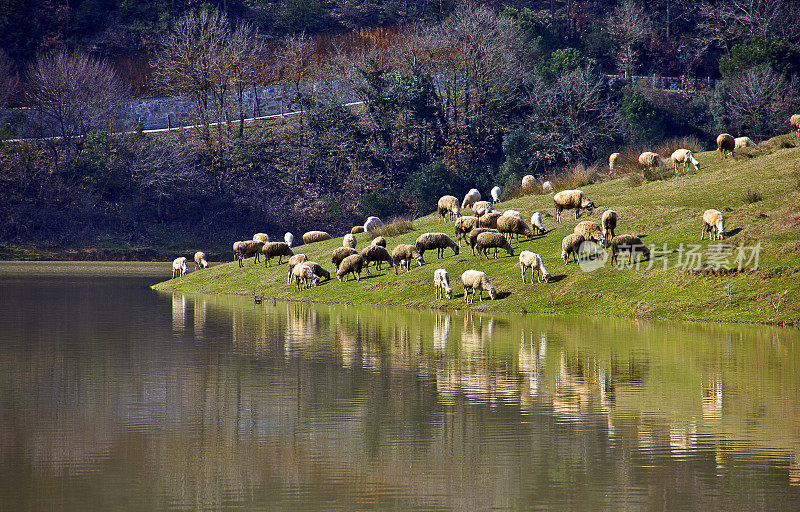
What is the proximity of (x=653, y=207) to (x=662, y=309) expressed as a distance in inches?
488

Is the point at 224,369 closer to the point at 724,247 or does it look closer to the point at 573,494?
the point at 573,494

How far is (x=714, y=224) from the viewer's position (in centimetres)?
3841

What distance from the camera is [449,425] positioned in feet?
51.0

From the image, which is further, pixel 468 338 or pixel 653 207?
pixel 653 207

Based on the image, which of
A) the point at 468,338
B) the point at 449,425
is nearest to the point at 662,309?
the point at 468,338

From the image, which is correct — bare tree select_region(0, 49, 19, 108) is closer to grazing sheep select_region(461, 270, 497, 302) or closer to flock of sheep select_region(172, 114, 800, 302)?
flock of sheep select_region(172, 114, 800, 302)

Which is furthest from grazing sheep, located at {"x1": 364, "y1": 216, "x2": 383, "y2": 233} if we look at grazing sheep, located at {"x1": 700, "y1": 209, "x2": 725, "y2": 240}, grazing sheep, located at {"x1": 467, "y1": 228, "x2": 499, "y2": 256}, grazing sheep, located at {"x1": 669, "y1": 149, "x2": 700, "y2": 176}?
grazing sheep, located at {"x1": 700, "y1": 209, "x2": 725, "y2": 240}

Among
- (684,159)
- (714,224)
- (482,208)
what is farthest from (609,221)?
(684,159)

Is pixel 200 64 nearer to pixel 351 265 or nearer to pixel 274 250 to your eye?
pixel 274 250

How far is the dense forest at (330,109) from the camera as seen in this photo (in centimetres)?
9556

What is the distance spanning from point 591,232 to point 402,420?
2644 centimetres

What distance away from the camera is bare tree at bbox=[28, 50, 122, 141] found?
328ft

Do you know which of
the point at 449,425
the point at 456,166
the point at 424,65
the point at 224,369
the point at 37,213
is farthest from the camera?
the point at 424,65

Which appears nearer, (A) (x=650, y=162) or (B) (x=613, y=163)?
(A) (x=650, y=162)
